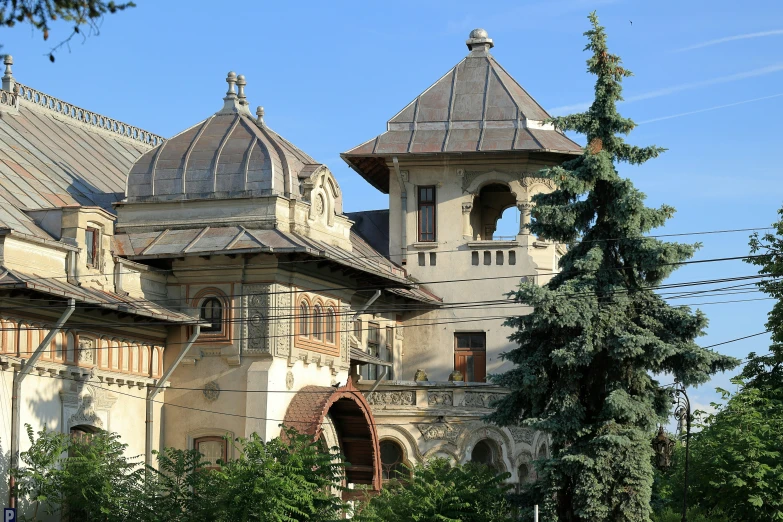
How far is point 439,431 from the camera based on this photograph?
41500 millimetres

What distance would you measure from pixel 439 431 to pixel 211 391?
8.37 metres

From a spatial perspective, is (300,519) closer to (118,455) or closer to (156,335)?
(118,455)

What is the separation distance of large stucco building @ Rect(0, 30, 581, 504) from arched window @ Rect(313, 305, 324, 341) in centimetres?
7

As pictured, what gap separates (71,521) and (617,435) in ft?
37.7

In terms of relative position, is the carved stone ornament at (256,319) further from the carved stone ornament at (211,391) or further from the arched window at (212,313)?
the carved stone ornament at (211,391)

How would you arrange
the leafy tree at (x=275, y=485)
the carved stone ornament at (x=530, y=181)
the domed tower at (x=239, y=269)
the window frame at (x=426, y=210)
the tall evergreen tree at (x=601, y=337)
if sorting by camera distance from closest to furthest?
1. the tall evergreen tree at (x=601, y=337)
2. the leafy tree at (x=275, y=485)
3. the domed tower at (x=239, y=269)
4. the carved stone ornament at (x=530, y=181)
5. the window frame at (x=426, y=210)

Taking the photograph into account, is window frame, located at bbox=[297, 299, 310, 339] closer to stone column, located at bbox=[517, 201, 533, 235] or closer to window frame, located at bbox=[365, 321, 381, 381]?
window frame, located at bbox=[365, 321, 381, 381]

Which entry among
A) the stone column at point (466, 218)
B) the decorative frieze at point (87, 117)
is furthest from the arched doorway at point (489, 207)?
the decorative frieze at point (87, 117)

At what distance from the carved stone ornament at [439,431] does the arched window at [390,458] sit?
3.15 ft

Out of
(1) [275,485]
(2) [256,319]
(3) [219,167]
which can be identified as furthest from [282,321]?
(1) [275,485]

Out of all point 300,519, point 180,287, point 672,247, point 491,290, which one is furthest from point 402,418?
point 672,247

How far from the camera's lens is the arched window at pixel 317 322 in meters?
37.5

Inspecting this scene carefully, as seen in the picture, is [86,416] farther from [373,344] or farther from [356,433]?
[373,344]

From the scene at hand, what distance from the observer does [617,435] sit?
91.8ft
